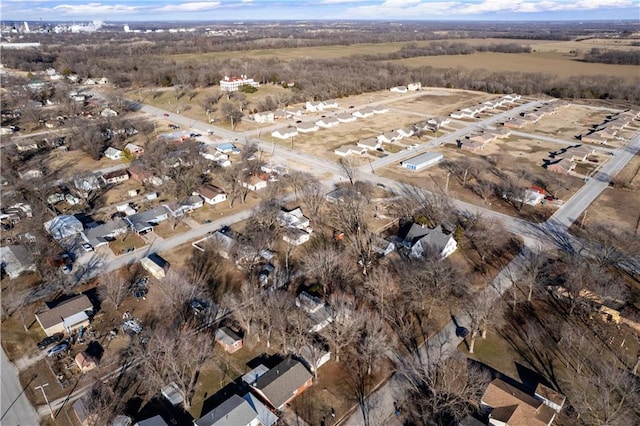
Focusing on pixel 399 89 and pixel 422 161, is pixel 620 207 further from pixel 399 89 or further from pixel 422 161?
pixel 399 89

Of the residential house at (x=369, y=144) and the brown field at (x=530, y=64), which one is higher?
the brown field at (x=530, y=64)

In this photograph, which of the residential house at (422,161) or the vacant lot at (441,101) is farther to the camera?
the vacant lot at (441,101)

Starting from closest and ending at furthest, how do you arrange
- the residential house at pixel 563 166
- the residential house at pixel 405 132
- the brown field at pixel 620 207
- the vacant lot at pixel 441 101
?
the brown field at pixel 620 207, the residential house at pixel 563 166, the residential house at pixel 405 132, the vacant lot at pixel 441 101

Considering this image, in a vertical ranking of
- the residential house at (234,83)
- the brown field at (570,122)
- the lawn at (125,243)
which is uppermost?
the residential house at (234,83)

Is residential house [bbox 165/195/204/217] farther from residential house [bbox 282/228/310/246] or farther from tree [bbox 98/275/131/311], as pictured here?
residential house [bbox 282/228/310/246]

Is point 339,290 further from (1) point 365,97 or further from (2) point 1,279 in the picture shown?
(1) point 365,97

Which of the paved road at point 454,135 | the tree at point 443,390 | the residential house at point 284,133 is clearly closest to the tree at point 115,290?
the tree at point 443,390

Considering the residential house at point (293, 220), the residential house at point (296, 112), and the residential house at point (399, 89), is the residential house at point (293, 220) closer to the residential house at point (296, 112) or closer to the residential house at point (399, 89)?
the residential house at point (296, 112)
